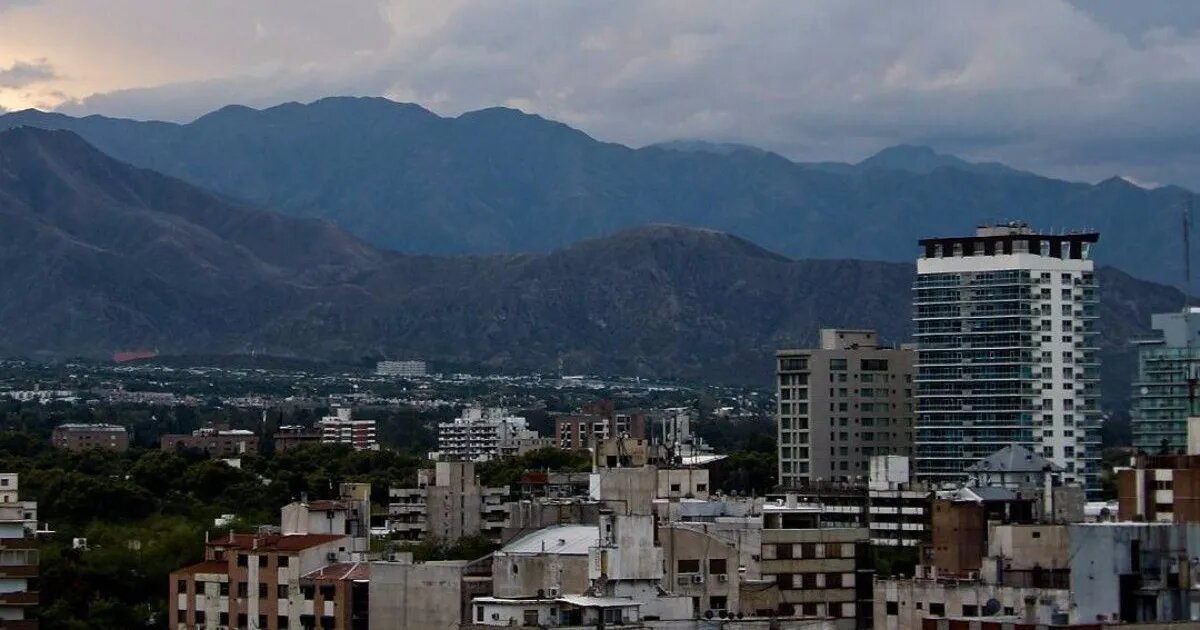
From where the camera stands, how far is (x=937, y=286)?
18200cm

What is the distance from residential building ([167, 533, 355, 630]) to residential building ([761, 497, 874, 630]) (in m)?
12.3

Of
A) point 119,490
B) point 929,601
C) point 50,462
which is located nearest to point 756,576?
point 929,601

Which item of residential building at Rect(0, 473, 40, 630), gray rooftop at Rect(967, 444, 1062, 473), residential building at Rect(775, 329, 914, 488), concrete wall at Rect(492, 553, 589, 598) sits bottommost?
residential building at Rect(0, 473, 40, 630)

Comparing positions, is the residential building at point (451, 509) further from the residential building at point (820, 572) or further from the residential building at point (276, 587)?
the residential building at point (820, 572)

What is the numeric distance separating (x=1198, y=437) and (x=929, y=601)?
64.2 feet

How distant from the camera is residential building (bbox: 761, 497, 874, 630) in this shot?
3310 inches

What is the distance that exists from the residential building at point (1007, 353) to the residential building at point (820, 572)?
290 feet

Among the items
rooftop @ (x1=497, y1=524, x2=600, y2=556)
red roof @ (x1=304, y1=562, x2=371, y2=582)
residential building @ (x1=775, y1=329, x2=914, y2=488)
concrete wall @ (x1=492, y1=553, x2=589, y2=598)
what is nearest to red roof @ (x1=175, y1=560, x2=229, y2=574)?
red roof @ (x1=304, y1=562, x2=371, y2=582)

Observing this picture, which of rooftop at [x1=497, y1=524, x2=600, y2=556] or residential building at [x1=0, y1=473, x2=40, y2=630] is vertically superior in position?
rooftop at [x1=497, y1=524, x2=600, y2=556]

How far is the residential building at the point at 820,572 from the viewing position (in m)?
84.1

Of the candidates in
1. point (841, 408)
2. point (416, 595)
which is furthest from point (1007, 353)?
point (416, 595)

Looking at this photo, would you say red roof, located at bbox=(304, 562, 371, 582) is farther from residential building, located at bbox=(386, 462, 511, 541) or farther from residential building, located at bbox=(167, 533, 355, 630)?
residential building, located at bbox=(386, 462, 511, 541)

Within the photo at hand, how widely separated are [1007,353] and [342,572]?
102779 mm

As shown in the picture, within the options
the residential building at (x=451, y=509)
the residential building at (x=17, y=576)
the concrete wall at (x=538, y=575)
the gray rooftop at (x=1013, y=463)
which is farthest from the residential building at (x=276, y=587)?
the gray rooftop at (x=1013, y=463)
